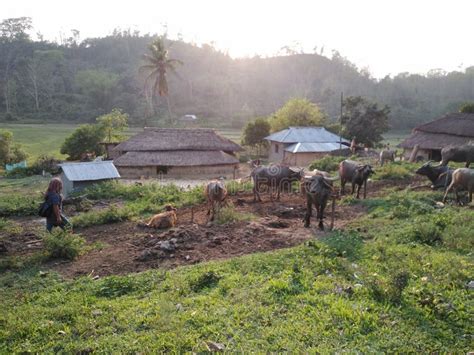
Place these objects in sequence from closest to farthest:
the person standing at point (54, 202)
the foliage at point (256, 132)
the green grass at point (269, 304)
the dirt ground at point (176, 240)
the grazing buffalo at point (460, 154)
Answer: the green grass at point (269, 304) → the dirt ground at point (176, 240) → the person standing at point (54, 202) → the grazing buffalo at point (460, 154) → the foliage at point (256, 132)

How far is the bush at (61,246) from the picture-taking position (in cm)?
929

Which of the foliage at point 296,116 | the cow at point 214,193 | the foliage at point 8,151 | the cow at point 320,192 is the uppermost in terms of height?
→ the foliage at point 296,116

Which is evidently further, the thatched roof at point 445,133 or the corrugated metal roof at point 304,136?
the corrugated metal roof at point 304,136

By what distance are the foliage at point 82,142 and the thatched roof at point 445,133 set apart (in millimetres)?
25647

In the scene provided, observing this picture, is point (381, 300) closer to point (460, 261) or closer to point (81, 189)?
point (460, 261)

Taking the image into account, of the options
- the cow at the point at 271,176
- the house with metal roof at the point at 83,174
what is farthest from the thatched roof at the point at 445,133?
the house with metal roof at the point at 83,174

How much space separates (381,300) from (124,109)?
70071mm

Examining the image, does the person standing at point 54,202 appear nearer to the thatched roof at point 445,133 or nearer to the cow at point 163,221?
the cow at point 163,221

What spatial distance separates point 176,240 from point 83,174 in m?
10.4

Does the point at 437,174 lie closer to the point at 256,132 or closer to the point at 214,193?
the point at 214,193

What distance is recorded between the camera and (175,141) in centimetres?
3031

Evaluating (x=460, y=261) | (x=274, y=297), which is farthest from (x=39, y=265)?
(x=460, y=261)

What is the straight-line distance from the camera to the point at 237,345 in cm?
532

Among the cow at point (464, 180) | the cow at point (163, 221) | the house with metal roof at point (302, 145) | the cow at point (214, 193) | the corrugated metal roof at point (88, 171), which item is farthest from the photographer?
the house with metal roof at point (302, 145)
